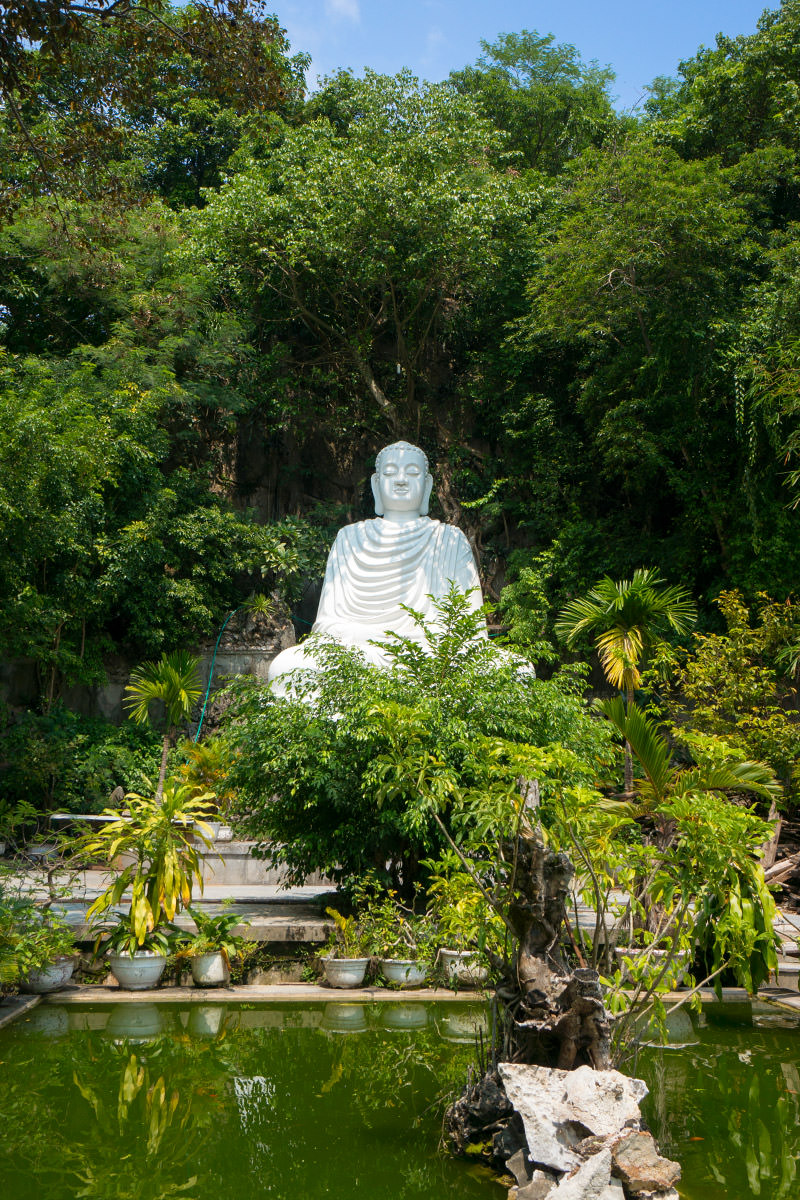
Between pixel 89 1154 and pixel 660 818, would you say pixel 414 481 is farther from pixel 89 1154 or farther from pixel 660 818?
pixel 89 1154

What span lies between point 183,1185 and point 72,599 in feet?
32.0

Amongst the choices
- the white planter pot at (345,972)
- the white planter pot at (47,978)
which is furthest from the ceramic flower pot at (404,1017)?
the white planter pot at (47,978)

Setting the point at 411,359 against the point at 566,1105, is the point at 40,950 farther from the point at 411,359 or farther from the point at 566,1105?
the point at 411,359

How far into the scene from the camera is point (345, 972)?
224 inches

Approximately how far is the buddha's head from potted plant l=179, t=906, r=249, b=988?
20.5 ft

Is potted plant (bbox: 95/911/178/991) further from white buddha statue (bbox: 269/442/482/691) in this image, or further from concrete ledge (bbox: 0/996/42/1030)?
white buddha statue (bbox: 269/442/482/691)

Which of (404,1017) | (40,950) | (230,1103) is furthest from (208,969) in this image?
(230,1103)

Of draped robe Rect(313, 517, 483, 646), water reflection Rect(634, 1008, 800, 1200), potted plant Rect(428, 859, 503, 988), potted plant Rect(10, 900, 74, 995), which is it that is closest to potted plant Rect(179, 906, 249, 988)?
potted plant Rect(10, 900, 74, 995)

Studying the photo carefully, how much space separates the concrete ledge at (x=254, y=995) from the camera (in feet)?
17.7

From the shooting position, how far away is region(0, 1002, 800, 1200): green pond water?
3168 mm

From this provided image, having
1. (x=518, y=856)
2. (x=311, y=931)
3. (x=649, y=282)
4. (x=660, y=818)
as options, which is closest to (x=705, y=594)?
(x=649, y=282)

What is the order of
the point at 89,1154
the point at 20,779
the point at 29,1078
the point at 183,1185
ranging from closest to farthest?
the point at 183,1185 → the point at 89,1154 → the point at 29,1078 → the point at 20,779

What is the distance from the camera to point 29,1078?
401 centimetres

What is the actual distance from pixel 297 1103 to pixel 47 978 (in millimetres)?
2225
